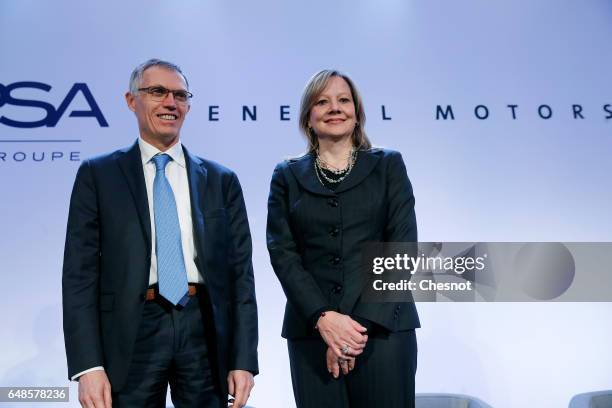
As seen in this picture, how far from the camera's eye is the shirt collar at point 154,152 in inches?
76.3

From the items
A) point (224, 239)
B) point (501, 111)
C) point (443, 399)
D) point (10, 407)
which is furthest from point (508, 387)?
point (10, 407)

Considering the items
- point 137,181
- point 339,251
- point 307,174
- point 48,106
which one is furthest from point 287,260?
point 48,106

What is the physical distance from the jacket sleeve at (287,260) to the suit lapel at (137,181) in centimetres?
41

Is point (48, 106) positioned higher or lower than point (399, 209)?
higher

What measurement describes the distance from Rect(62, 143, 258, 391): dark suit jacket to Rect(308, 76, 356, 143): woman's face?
38 cm

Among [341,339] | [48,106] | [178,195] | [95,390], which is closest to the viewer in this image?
[95,390]

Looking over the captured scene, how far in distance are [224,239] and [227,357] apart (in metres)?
0.35

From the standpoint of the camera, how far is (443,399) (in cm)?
305

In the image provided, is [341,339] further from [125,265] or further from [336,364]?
[125,265]

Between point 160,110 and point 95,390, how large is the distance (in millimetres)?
851

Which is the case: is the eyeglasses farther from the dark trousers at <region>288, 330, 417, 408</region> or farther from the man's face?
the dark trousers at <region>288, 330, 417, 408</region>

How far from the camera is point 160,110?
197cm

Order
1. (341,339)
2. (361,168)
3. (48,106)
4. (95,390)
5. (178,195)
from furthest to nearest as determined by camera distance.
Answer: (48,106) < (361,168) < (178,195) < (341,339) < (95,390)

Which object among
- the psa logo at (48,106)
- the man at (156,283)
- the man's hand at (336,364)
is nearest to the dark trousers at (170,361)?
the man at (156,283)
